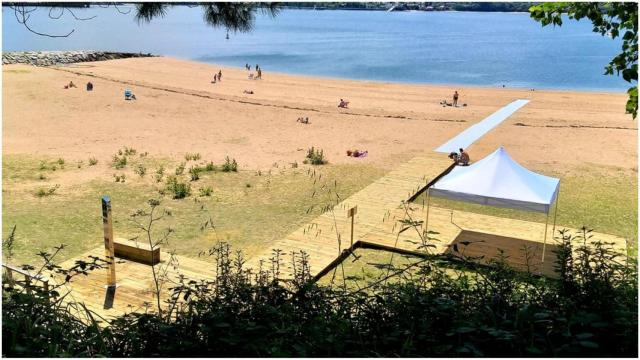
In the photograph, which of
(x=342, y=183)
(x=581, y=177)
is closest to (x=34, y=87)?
(x=342, y=183)

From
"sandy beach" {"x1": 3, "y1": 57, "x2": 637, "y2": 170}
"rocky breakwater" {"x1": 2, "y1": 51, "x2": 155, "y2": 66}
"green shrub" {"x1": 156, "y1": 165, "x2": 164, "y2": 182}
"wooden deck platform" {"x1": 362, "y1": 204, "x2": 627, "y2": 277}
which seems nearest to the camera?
"wooden deck platform" {"x1": 362, "y1": 204, "x2": 627, "y2": 277}

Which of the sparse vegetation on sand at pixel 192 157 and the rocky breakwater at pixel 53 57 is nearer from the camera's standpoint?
the sparse vegetation on sand at pixel 192 157

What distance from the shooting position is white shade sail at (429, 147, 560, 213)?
32.3 ft

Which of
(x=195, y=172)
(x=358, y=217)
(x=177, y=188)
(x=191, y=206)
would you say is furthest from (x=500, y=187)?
(x=195, y=172)

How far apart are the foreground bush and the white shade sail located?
5.56m

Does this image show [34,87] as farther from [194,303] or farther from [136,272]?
[194,303]

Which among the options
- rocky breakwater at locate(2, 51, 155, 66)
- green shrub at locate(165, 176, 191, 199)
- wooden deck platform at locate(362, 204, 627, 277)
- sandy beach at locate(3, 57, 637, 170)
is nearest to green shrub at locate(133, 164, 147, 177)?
green shrub at locate(165, 176, 191, 199)

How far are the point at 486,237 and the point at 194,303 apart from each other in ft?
25.8

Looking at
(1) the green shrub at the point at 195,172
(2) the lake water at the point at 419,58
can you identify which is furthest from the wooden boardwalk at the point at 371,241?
(2) the lake water at the point at 419,58

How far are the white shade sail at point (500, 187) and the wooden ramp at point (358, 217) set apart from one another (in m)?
1.93

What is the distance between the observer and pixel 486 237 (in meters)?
11.0

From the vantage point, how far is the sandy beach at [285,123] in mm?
19828

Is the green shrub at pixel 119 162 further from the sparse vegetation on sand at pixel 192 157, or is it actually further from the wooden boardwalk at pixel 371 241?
the wooden boardwalk at pixel 371 241

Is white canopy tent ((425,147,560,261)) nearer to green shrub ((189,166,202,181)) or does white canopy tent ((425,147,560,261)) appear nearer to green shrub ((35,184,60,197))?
green shrub ((189,166,202,181))
